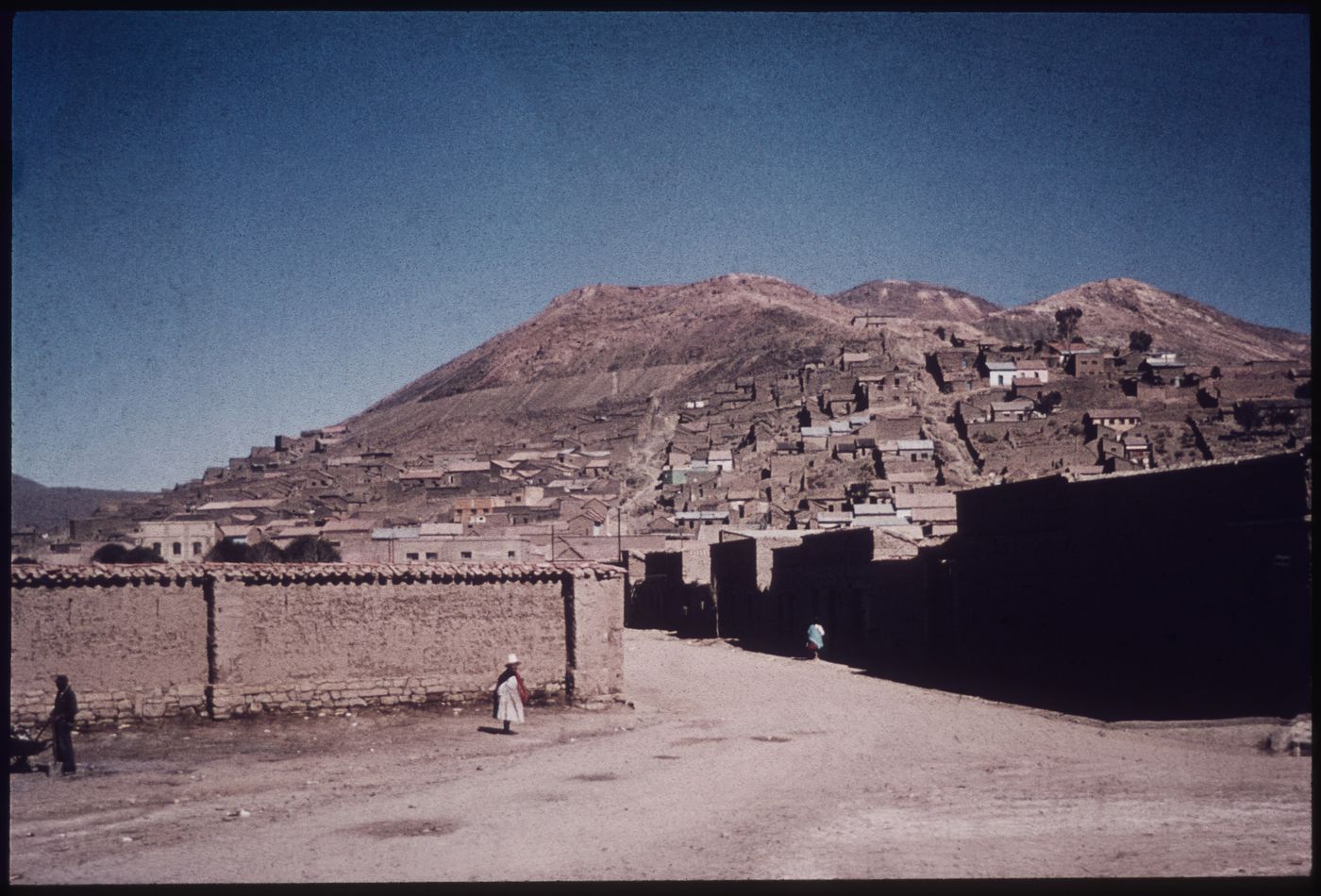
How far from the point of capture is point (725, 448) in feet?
331

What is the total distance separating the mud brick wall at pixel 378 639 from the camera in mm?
16141

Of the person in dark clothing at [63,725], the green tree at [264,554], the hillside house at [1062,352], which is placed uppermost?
the hillside house at [1062,352]

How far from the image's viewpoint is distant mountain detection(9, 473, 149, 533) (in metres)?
121

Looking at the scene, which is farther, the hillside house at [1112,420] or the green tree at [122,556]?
the hillside house at [1112,420]

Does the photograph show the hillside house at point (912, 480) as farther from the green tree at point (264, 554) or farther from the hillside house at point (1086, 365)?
the green tree at point (264, 554)

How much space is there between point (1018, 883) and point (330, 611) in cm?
1202

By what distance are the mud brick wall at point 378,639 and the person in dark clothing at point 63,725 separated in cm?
330

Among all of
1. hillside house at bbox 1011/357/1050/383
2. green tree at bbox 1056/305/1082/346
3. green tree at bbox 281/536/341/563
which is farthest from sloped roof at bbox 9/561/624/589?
green tree at bbox 1056/305/1082/346

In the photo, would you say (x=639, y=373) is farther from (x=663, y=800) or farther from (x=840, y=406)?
(x=663, y=800)

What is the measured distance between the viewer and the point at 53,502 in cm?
13538

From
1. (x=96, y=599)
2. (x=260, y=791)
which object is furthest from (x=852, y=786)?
(x=96, y=599)

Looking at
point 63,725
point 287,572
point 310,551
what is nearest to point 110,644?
point 287,572

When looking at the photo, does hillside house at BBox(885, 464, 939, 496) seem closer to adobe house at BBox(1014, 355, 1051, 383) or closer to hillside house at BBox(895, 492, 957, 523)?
hillside house at BBox(895, 492, 957, 523)

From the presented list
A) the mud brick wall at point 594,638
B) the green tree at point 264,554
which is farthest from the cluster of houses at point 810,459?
the mud brick wall at point 594,638
